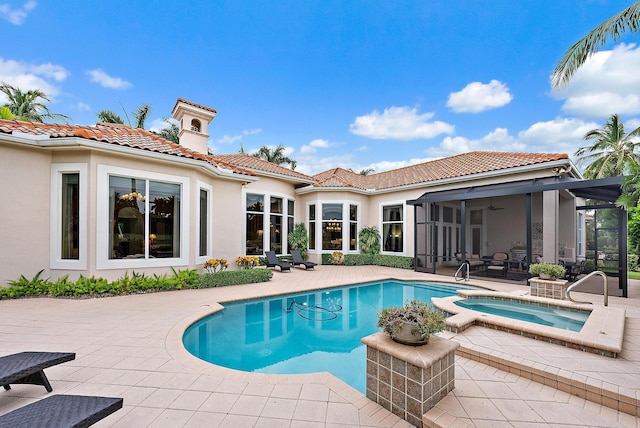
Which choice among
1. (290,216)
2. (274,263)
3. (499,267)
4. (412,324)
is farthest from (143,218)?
(499,267)

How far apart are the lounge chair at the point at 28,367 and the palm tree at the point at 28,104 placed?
79.0 ft

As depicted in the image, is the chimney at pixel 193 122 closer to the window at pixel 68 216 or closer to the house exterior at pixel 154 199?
the house exterior at pixel 154 199

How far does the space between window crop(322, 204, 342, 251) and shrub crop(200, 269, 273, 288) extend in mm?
5737

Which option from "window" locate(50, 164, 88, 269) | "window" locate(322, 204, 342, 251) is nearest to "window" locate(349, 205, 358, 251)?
"window" locate(322, 204, 342, 251)

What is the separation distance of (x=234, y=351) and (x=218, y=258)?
6822 mm

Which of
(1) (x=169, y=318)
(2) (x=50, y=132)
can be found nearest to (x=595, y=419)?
(1) (x=169, y=318)

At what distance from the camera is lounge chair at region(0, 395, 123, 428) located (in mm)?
2127

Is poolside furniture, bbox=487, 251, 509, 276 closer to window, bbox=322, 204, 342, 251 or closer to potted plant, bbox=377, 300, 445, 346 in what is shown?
window, bbox=322, 204, 342, 251

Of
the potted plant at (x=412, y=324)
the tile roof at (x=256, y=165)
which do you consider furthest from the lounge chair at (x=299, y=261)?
the potted plant at (x=412, y=324)

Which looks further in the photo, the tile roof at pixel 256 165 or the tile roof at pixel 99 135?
the tile roof at pixel 256 165

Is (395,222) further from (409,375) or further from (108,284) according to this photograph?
(409,375)

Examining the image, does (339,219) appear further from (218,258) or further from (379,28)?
(379,28)

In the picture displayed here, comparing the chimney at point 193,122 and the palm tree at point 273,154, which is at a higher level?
the palm tree at point 273,154

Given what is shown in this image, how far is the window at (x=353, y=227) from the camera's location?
16.8m
